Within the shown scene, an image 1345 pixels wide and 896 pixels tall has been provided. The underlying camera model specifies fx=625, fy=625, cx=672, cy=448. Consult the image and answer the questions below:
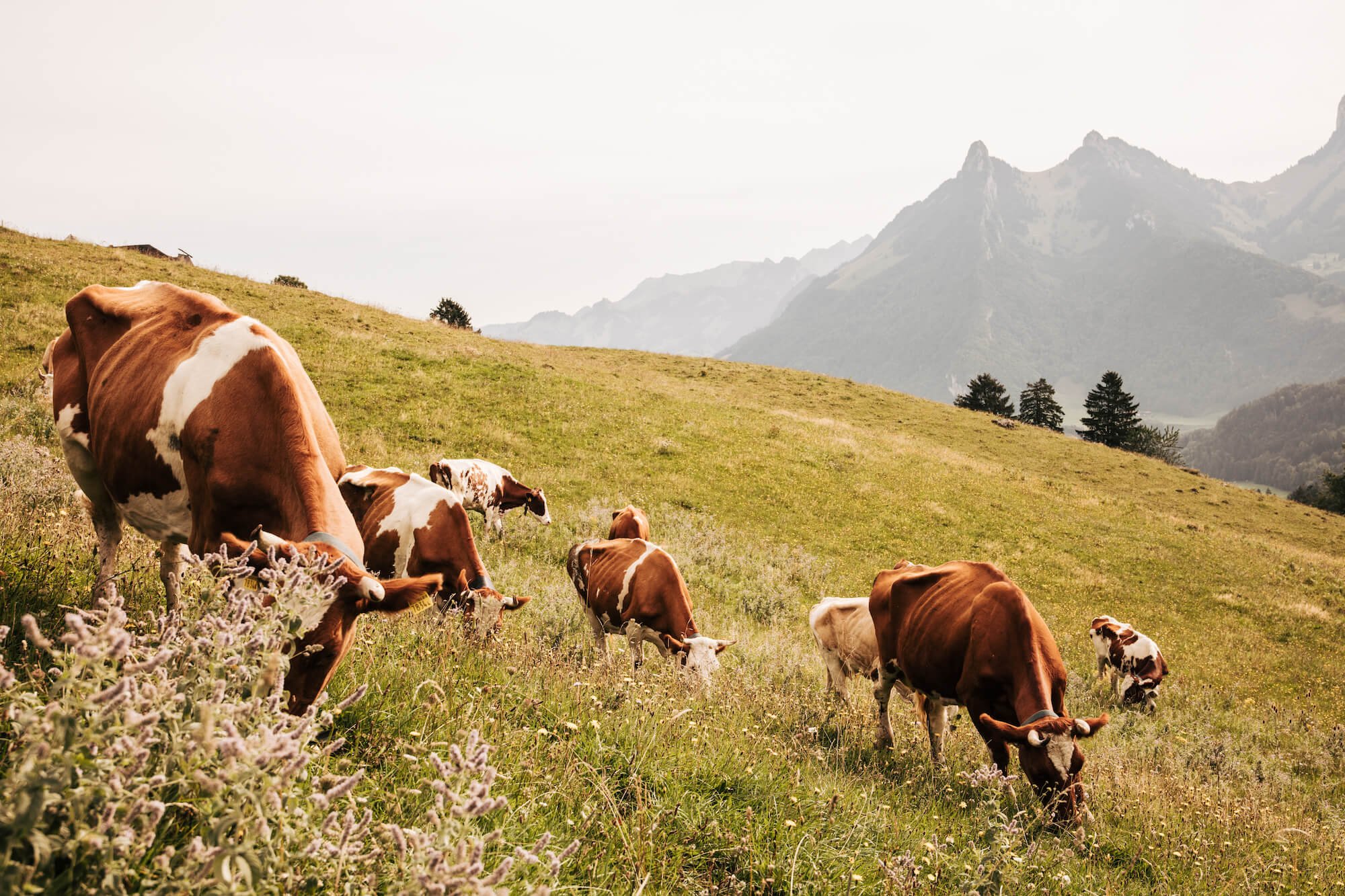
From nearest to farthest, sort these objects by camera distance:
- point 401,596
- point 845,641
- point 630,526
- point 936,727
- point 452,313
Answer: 1. point 401,596
2. point 936,727
3. point 845,641
4. point 630,526
5. point 452,313

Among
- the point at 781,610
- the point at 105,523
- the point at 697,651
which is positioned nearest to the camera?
the point at 105,523

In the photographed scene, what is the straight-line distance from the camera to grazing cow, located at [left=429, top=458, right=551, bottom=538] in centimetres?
1571

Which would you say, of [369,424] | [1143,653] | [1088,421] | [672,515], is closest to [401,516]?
[672,515]

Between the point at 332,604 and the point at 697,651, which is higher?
the point at 332,604

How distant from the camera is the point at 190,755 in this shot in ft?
5.13

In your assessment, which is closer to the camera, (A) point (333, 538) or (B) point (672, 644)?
(A) point (333, 538)

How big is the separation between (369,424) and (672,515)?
31.9ft

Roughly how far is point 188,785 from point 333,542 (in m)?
1.81

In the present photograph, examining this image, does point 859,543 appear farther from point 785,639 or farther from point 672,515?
point 785,639

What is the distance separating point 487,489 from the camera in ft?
52.7

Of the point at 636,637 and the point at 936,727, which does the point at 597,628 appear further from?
the point at 936,727

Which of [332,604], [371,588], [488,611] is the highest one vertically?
[371,588]

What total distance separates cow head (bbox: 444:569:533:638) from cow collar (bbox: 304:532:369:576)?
3492mm

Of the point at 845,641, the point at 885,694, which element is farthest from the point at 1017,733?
the point at 845,641
